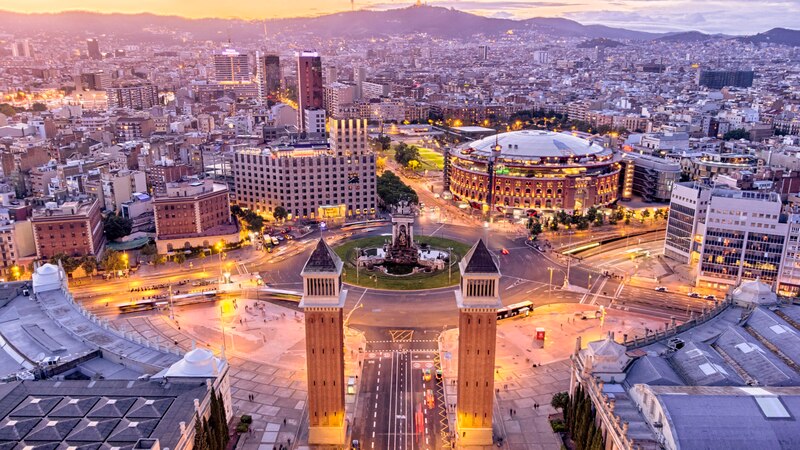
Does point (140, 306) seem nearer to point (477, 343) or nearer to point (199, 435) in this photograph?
point (199, 435)

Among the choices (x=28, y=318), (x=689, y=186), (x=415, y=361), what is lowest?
(x=415, y=361)

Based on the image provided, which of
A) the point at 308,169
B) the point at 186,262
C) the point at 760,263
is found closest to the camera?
the point at 760,263

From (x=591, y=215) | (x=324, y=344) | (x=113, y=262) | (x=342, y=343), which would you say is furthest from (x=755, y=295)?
(x=113, y=262)

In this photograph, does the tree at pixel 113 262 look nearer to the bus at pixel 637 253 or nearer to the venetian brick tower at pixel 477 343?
the venetian brick tower at pixel 477 343

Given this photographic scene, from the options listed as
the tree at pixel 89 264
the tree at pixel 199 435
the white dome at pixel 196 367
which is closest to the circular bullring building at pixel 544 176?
the tree at pixel 89 264

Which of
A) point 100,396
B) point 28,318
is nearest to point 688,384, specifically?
point 100,396

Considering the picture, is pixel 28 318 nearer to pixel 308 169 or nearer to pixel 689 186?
pixel 308 169

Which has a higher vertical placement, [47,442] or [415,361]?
[47,442]
